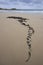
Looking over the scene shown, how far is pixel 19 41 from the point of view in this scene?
7.39 ft

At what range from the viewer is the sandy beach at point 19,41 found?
1925mm

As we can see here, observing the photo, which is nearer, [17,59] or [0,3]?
[17,59]

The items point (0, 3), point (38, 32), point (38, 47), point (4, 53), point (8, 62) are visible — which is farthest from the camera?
point (0, 3)

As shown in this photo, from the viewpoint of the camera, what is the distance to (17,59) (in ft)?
6.35

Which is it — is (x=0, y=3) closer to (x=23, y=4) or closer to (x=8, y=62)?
(x=23, y=4)

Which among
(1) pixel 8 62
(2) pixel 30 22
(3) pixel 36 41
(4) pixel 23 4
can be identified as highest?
(4) pixel 23 4

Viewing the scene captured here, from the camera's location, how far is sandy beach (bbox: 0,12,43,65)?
6.31ft

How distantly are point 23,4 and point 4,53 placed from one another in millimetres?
2779

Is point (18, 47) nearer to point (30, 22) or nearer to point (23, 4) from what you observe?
point (30, 22)

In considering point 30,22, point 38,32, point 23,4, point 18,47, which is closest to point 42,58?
point 18,47

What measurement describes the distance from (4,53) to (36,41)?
51 cm

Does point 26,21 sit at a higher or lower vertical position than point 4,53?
higher

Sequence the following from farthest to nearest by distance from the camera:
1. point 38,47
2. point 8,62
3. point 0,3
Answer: point 0,3 < point 38,47 < point 8,62

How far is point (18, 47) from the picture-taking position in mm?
2125
